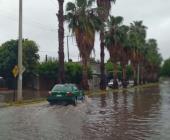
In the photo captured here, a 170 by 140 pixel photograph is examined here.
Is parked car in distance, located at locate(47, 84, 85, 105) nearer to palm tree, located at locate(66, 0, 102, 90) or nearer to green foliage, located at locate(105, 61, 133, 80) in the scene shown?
palm tree, located at locate(66, 0, 102, 90)

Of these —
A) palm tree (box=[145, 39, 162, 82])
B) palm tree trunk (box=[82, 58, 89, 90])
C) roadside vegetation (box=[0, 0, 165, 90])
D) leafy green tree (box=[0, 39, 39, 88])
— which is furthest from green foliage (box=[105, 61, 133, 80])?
palm tree trunk (box=[82, 58, 89, 90])

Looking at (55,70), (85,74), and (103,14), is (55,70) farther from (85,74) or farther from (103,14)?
(103,14)

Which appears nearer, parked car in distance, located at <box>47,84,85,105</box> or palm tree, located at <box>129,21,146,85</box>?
parked car in distance, located at <box>47,84,85,105</box>

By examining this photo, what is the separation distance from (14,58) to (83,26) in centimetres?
1331

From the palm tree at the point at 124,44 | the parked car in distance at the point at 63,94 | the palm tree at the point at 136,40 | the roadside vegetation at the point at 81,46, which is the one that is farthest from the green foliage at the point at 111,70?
the parked car in distance at the point at 63,94

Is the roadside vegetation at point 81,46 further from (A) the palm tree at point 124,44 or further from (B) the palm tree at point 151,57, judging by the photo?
(B) the palm tree at point 151,57

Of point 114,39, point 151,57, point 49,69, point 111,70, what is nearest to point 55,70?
point 49,69

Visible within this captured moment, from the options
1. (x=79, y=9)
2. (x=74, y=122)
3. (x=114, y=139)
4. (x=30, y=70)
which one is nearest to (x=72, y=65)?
(x=30, y=70)

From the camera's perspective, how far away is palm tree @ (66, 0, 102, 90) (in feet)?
187

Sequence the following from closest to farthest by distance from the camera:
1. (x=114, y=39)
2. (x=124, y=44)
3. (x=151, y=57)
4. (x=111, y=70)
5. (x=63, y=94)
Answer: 1. (x=63, y=94)
2. (x=114, y=39)
3. (x=124, y=44)
4. (x=111, y=70)
5. (x=151, y=57)

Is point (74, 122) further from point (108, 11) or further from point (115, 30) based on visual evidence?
point (115, 30)

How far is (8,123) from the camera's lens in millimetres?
19656

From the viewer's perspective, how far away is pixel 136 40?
91.9 metres

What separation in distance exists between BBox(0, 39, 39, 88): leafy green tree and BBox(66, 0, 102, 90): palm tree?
10826 mm
